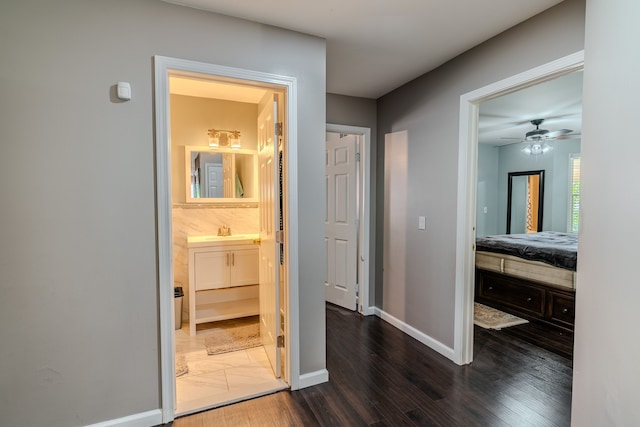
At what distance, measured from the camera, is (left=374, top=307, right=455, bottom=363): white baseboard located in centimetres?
266

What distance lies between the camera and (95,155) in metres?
1.71

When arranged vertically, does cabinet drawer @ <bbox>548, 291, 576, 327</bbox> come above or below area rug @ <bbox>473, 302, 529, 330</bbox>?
above

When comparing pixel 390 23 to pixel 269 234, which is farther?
pixel 269 234

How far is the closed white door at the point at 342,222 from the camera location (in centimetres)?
371

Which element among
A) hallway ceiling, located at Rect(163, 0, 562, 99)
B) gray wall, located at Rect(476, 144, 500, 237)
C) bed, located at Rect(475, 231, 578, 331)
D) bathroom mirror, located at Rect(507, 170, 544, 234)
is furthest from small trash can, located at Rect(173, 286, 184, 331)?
bathroom mirror, located at Rect(507, 170, 544, 234)

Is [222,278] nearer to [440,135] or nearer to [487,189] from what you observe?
[440,135]

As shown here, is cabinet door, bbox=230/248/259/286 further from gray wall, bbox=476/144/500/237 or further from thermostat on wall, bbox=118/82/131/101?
gray wall, bbox=476/144/500/237

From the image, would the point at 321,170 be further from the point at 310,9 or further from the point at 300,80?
the point at 310,9

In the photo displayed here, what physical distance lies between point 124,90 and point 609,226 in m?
2.35

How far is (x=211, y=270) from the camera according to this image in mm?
3221

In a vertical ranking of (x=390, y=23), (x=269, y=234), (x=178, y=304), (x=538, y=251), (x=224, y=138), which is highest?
(x=390, y=23)

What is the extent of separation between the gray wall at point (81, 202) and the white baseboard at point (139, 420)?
3cm

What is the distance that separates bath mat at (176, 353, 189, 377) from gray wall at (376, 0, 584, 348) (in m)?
2.06

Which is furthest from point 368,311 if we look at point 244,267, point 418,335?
point 244,267
